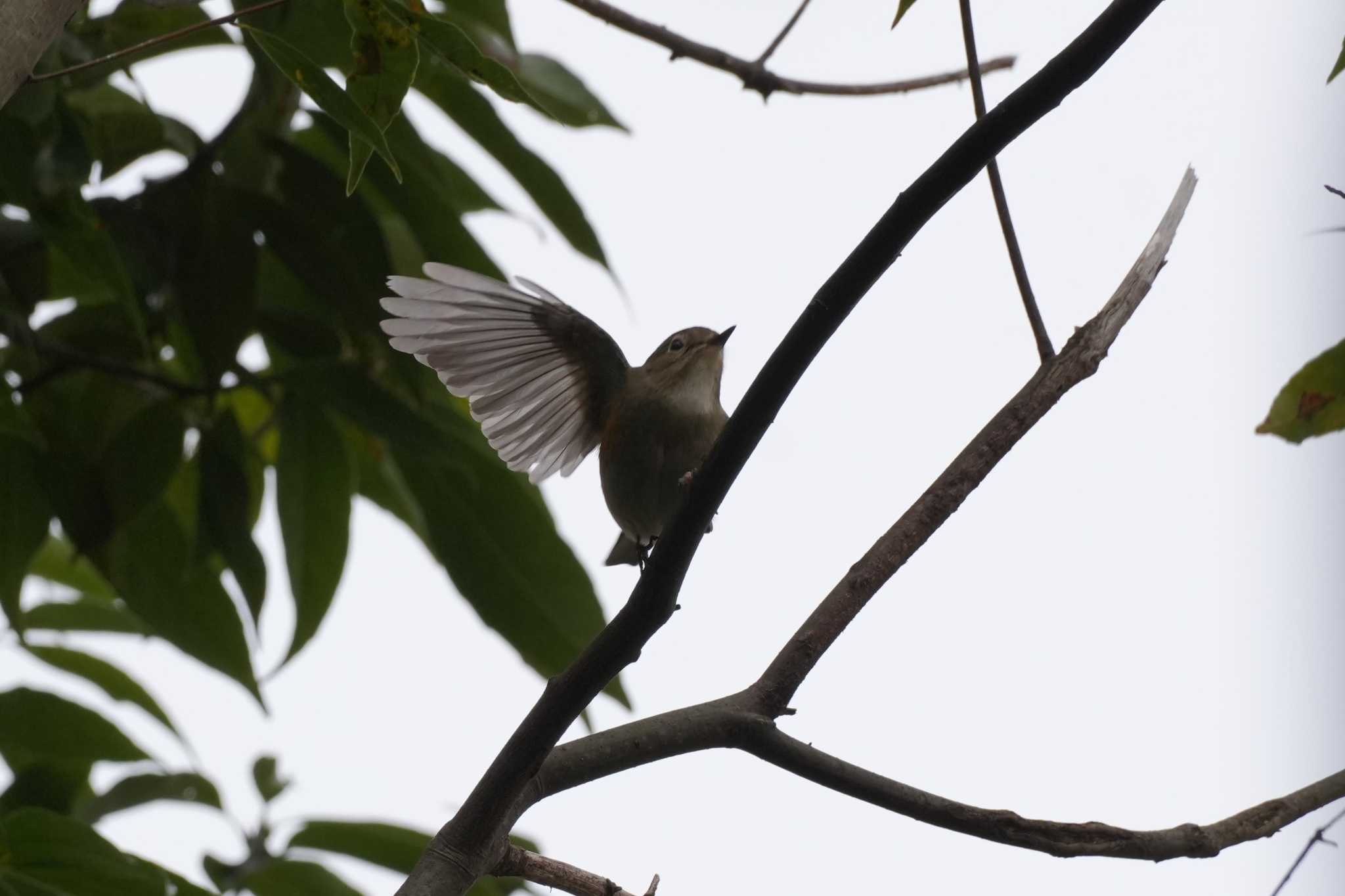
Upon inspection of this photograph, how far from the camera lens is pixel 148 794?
3.29 metres

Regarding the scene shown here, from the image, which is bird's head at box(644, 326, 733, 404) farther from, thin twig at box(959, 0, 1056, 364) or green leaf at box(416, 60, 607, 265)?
thin twig at box(959, 0, 1056, 364)

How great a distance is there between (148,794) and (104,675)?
0.36 m

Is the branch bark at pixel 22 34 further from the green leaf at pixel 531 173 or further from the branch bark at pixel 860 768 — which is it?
the green leaf at pixel 531 173

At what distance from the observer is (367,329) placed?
3.36 m

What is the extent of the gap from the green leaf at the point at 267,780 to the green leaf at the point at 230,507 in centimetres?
47

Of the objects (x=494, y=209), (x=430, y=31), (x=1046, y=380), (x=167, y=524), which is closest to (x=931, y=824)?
(x=1046, y=380)

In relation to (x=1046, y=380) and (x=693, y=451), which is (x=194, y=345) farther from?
(x=1046, y=380)

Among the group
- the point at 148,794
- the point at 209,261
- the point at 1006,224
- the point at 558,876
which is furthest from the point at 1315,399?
the point at 148,794

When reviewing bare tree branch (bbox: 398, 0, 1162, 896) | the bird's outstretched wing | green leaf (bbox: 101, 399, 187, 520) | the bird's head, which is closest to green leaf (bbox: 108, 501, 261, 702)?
green leaf (bbox: 101, 399, 187, 520)

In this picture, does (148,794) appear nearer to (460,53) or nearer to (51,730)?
(51,730)

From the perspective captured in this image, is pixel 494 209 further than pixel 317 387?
Yes

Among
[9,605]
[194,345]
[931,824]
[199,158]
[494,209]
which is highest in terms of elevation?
[494,209]

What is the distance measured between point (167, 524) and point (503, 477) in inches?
31.9

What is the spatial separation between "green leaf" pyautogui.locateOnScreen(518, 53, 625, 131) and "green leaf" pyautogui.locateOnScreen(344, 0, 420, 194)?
6.51 feet
